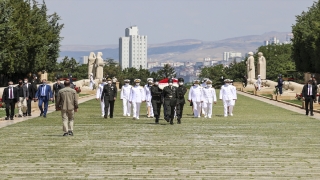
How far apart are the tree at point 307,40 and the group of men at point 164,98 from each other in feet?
126

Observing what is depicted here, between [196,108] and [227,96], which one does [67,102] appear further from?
[227,96]

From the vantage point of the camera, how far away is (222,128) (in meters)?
28.8

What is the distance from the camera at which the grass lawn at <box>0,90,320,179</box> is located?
53.0 ft

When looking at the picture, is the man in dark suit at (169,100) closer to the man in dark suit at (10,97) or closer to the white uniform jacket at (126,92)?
the white uniform jacket at (126,92)

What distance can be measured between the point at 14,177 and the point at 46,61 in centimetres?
6138

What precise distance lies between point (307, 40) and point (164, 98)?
2107 inches

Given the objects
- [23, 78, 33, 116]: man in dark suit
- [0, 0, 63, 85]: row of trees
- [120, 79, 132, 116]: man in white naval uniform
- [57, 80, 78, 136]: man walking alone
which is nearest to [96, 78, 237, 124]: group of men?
[120, 79, 132, 116]: man in white naval uniform

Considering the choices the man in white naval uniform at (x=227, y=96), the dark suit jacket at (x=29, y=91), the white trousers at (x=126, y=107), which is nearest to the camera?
the dark suit jacket at (x=29, y=91)

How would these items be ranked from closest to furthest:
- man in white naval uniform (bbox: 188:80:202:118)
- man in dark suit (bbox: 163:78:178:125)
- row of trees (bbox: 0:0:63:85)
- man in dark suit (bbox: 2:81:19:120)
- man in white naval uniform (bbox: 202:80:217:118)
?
man in dark suit (bbox: 163:78:178:125) → man in dark suit (bbox: 2:81:19:120) → man in white naval uniform (bbox: 188:80:202:118) → man in white naval uniform (bbox: 202:80:217:118) → row of trees (bbox: 0:0:63:85)

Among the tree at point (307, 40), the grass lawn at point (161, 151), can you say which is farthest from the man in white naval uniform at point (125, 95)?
the tree at point (307, 40)

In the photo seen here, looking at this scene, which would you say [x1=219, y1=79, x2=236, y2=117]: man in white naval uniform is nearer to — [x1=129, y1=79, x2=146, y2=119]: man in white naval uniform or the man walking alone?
[x1=129, y1=79, x2=146, y2=119]: man in white naval uniform

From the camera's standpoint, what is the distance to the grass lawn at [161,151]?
53.0 ft

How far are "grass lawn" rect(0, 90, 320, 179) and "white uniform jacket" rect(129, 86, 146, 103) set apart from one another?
148 inches

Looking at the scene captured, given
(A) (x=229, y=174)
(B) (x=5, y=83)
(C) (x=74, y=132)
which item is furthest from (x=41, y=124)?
(B) (x=5, y=83)
